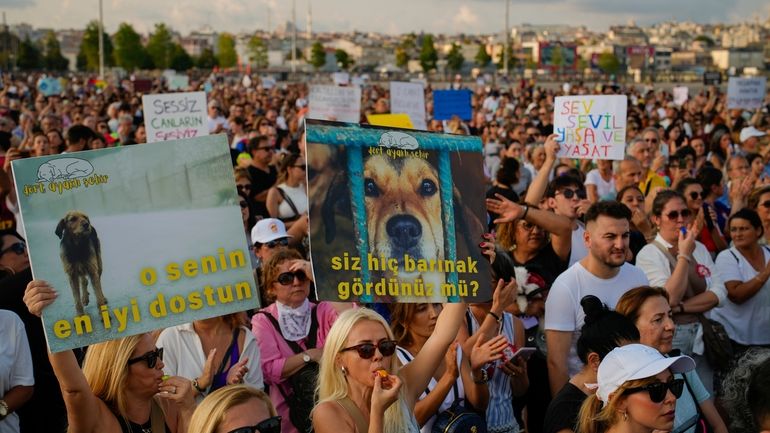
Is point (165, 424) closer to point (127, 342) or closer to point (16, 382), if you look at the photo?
point (127, 342)

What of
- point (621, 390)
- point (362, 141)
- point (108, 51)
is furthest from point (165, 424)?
point (108, 51)

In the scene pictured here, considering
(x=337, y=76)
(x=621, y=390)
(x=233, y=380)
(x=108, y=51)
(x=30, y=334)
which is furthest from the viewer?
(x=108, y=51)

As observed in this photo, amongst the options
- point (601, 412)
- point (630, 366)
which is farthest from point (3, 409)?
point (630, 366)

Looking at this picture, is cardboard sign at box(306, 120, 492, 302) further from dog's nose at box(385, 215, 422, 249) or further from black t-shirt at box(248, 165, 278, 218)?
black t-shirt at box(248, 165, 278, 218)

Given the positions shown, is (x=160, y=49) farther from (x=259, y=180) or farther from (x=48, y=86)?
(x=259, y=180)

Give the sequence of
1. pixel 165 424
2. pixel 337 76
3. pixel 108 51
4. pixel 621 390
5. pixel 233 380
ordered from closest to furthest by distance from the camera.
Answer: pixel 621 390, pixel 165 424, pixel 233 380, pixel 337 76, pixel 108 51

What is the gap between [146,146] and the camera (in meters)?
3.48

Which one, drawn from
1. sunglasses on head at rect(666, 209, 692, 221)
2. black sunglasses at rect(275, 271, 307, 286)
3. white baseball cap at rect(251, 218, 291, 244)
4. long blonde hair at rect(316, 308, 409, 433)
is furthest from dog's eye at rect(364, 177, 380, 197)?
sunglasses on head at rect(666, 209, 692, 221)

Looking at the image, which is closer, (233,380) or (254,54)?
(233,380)

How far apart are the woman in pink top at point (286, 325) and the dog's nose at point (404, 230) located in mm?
1195

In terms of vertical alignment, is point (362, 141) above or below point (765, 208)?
above

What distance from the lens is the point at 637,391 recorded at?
11.2ft

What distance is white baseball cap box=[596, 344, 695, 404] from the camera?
3.38 m

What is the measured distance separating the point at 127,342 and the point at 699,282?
3.59 m
